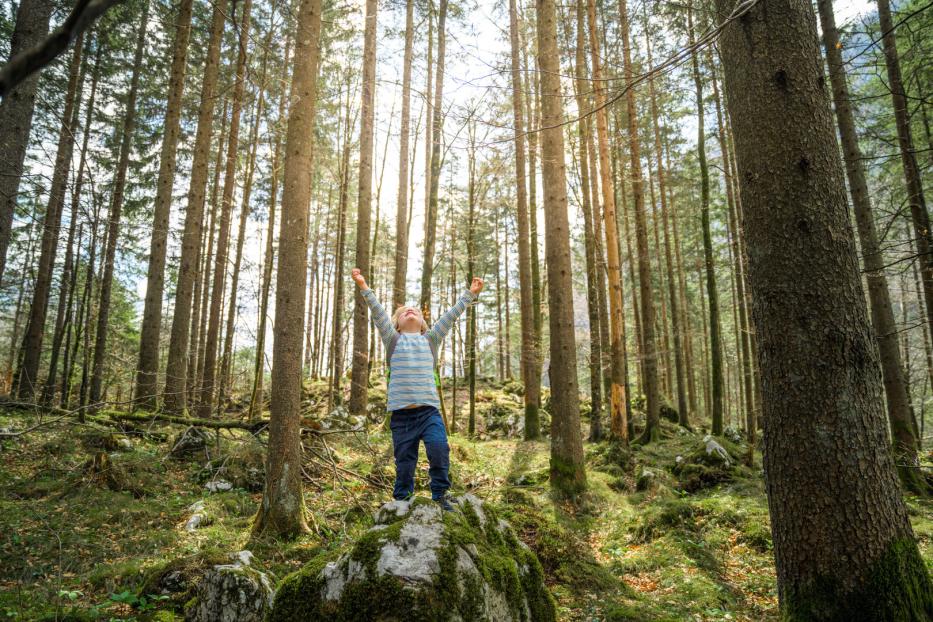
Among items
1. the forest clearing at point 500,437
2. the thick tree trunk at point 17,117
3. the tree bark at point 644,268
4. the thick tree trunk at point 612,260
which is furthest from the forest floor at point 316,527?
the tree bark at point 644,268

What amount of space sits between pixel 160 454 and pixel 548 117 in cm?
821

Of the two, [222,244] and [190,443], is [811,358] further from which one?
[222,244]

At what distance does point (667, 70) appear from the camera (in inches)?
116

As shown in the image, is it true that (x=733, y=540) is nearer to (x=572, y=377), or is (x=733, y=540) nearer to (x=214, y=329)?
(x=572, y=377)

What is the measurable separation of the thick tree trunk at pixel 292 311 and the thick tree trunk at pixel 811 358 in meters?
4.38

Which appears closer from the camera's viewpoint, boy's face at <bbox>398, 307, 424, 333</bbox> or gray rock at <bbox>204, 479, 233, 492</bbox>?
boy's face at <bbox>398, 307, 424, 333</bbox>

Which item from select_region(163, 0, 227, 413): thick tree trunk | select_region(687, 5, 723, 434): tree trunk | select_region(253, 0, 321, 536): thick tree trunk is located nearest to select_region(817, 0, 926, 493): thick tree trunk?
select_region(687, 5, 723, 434): tree trunk

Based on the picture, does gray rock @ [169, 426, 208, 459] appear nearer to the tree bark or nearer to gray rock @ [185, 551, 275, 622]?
gray rock @ [185, 551, 275, 622]

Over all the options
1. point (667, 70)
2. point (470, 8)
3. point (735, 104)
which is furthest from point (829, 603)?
point (470, 8)

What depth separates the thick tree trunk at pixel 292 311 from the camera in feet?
16.3

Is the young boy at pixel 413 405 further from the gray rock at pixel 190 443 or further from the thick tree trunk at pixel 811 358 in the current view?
the gray rock at pixel 190 443

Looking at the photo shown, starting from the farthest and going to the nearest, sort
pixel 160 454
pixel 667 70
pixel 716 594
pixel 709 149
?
pixel 709 149, pixel 160 454, pixel 716 594, pixel 667 70

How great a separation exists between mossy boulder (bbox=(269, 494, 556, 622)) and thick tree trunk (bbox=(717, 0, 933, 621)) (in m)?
1.67

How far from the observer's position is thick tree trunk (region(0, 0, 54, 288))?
19.7ft
